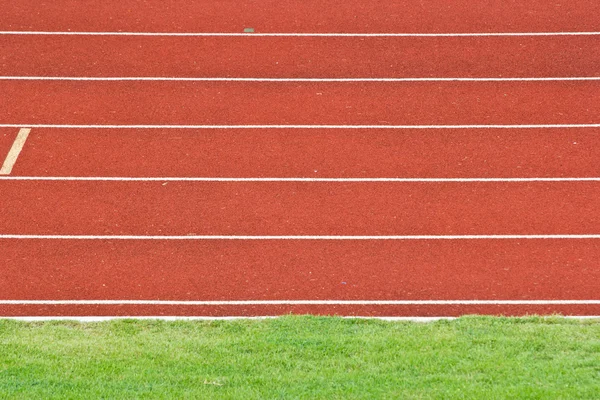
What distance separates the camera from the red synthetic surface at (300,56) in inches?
462

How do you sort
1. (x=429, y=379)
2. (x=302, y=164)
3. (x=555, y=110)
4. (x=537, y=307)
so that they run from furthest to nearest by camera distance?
(x=555, y=110) < (x=302, y=164) < (x=537, y=307) < (x=429, y=379)

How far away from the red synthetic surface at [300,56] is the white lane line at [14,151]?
1449 mm

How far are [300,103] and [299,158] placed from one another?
1217 millimetres

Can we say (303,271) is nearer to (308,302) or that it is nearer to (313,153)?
(308,302)

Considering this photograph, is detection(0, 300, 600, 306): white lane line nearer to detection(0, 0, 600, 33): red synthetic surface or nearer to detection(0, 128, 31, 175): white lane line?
detection(0, 128, 31, 175): white lane line

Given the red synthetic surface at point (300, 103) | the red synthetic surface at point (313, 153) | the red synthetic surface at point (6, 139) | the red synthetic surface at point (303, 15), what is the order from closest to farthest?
1. the red synthetic surface at point (313, 153)
2. the red synthetic surface at point (6, 139)
3. the red synthetic surface at point (300, 103)
4. the red synthetic surface at point (303, 15)

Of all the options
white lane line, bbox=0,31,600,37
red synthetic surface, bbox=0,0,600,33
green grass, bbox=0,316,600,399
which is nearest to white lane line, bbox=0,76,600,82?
white lane line, bbox=0,31,600,37

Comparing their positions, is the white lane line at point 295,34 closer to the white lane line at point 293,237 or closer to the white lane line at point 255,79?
the white lane line at point 255,79

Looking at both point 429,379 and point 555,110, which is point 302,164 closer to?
point 555,110

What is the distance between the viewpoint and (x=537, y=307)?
7.79 m

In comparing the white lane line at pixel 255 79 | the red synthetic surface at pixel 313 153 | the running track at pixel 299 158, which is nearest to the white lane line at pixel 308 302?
the running track at pixel 299 158

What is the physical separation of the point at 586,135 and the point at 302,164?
118 inches

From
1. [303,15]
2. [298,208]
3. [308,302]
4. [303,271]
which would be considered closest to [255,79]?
[303,15]

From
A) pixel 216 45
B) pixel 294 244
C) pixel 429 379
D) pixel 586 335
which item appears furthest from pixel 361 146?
pixel 429 379
